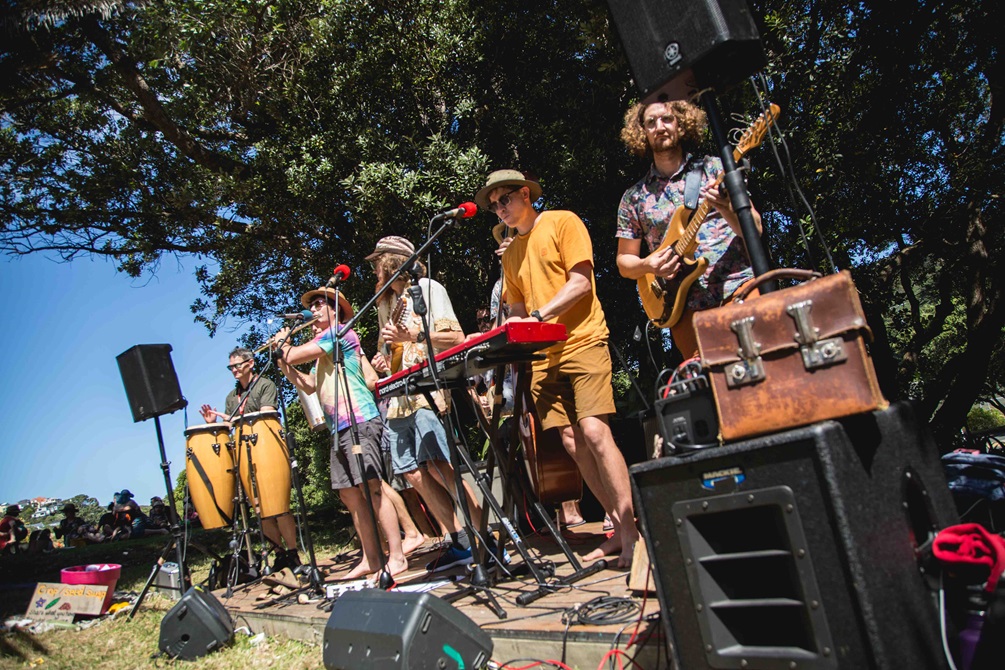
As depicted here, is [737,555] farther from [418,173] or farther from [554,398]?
[418,173]

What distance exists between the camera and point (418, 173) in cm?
667

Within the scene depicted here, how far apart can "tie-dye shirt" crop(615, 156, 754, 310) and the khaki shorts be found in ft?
2.09

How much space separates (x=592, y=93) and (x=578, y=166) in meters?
0.85

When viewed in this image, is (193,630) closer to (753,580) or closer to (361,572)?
(361,572)

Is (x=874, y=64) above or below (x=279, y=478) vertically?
above

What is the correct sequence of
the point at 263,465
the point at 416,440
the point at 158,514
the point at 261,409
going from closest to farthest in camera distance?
the point at 416,440, the point at 263,465, the point at 261,409, the point at 158,514

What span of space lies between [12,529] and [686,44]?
17290 mm

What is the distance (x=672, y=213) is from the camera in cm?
283

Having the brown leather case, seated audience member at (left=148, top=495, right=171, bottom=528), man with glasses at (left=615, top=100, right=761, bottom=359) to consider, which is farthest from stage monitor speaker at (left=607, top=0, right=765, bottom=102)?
seated audience member at (left=148, top=495, right=171, bottom=528)

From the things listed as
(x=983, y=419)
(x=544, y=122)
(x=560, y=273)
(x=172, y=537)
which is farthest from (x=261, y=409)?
(x=983, y=419)

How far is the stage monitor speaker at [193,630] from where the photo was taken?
354cm

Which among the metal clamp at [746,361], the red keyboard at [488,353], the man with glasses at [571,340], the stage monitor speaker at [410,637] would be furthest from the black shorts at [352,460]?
the metal clamp at [746,361]

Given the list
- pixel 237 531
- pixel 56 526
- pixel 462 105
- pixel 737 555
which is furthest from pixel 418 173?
pixel 56 526

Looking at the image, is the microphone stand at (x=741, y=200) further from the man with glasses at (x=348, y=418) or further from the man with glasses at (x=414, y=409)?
the man with glasses at (x=348, y=418)
